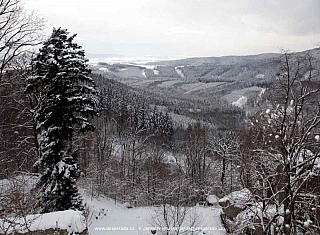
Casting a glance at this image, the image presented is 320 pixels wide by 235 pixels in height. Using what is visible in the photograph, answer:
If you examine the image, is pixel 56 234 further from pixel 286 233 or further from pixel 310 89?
pixel 310 89

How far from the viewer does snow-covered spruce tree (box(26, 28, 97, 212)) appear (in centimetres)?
1137

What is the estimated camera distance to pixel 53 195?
452 inches

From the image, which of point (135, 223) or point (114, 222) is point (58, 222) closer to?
point (135, 223)

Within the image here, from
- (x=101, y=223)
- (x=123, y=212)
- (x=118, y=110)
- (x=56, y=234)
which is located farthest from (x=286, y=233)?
(x=118, y=110)

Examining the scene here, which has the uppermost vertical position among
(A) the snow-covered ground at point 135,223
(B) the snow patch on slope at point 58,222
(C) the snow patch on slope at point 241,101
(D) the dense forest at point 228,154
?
(D) the dense forest at point 228,154

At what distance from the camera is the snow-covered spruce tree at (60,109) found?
11.4 m

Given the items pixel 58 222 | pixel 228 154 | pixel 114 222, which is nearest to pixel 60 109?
pixel 58 222

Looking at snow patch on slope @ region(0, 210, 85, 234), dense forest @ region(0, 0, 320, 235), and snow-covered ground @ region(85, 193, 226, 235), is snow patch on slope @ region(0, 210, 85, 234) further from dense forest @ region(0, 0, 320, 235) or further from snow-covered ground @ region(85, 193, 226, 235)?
snow-covered ground @ region(85, 193, 226, 235)

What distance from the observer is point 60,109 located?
11523 millimetres

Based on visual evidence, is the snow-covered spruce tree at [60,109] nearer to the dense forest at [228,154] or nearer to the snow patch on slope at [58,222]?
the dense forest at [228,154]

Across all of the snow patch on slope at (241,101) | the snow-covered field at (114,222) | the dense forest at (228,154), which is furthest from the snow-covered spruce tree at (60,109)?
the snow patch on slope at (241,101)

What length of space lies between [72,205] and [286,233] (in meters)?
8.63

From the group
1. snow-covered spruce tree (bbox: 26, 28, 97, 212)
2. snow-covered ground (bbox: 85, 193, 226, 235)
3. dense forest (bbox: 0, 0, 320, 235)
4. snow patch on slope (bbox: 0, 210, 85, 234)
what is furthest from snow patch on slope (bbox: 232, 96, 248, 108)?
snow patch on slope (bbox: 0, 210, 85, 234)

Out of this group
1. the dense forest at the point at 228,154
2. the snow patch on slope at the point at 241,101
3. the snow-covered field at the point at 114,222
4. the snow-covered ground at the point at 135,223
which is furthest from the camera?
the snow patch on slope at the point at 241,101
